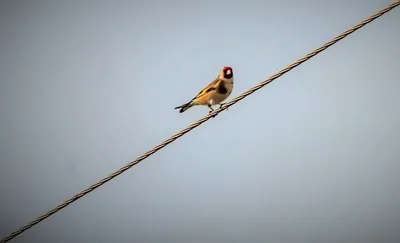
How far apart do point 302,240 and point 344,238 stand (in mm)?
8007

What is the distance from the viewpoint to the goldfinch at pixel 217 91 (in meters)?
9.16

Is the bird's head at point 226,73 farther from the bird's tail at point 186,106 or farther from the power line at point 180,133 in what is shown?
the power line at point 180,133

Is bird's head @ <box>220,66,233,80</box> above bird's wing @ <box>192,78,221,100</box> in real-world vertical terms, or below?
above

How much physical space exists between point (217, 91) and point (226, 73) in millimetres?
404

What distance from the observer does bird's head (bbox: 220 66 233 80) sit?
9.23 meters

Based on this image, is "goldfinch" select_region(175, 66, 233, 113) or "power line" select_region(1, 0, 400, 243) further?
"goldfinch" select_region(175, 66, 233, 113)

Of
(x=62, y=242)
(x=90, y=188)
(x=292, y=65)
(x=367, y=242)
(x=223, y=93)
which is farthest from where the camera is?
(x=62, y=242)

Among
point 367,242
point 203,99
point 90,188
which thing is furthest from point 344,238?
point 90,188

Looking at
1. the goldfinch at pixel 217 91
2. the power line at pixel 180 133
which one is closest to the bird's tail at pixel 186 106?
the goldfinch at pixel 217 91

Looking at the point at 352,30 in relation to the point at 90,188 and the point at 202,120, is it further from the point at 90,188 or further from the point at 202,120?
the point at 90,188

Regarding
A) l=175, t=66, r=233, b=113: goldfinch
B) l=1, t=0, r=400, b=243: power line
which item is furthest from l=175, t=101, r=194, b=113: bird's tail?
l=1, t=0, r=400, b=243: power line

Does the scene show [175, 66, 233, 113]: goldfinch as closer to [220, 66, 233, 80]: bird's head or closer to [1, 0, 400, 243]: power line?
[220, 66, 233, 80]: bird's head

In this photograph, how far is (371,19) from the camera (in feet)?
14.9

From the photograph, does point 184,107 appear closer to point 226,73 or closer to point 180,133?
point 226,73
